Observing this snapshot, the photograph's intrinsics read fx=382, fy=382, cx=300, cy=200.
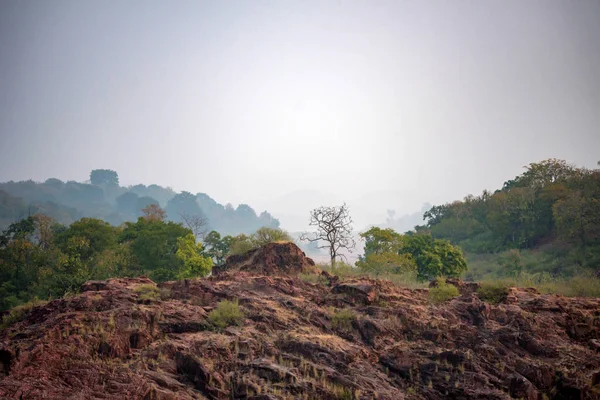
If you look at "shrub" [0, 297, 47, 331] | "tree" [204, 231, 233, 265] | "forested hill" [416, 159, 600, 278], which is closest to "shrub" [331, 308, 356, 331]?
"shrub" [0, 297, 47, 331]

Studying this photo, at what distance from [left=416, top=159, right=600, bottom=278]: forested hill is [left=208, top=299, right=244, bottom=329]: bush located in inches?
1620

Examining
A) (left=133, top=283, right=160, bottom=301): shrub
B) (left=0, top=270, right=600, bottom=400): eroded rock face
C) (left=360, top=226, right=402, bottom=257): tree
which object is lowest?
(left=0, top=270, right=600, bottom=400): eroded rock face

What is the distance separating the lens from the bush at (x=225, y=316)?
591 inches

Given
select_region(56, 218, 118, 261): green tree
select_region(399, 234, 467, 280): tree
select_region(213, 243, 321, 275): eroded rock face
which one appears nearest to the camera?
select_region(213, 243, 321, 275): eroded rock face

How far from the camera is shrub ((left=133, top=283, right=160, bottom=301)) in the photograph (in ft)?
54.2

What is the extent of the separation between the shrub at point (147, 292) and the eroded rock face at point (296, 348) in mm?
297

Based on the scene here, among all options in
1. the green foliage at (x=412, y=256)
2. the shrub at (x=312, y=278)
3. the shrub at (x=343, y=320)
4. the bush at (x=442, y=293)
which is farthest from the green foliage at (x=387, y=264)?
the shrub at (x=343, y=320)

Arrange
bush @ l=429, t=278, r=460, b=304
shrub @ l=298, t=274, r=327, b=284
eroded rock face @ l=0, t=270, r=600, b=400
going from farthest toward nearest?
1. shrub @ l=298, t=274, r=327, b=284
2. bush @ l=429, t=278, r=460, b=304
3. eroded rock face @ l=0, t=270, r=600, b=400

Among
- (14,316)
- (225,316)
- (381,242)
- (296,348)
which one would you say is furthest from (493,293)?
(381,242)

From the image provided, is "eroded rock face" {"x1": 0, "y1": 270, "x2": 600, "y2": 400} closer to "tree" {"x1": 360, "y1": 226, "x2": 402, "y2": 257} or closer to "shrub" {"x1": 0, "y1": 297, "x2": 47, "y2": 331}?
"shrub" {"x1": 0, "y1": 297, "x2": 47, "y2": 331}

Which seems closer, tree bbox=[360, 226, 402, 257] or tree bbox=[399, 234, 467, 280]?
tree bbox=[399, 234, 467, 280]

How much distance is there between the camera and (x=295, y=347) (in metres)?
13.7

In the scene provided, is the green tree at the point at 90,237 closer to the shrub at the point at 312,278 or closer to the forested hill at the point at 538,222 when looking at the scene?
the shrub at the point at 312,278

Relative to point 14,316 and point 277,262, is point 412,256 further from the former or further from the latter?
point 14,316
